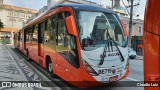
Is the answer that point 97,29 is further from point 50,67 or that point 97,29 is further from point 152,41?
point 50,67

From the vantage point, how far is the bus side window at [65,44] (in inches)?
241

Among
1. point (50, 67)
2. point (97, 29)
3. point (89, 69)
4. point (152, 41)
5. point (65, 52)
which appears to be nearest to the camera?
point (152, 41)

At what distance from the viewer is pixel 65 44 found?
6.75 meters

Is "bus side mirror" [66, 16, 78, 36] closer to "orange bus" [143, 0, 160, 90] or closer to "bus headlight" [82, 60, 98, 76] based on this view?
"bus headlight" [82, 60, 98, 76]

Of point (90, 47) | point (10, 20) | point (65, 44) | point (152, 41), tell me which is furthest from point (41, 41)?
point (10, 20)

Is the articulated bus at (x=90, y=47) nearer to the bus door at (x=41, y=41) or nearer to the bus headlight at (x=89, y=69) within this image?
the bus headlight at (x=89, y=69)

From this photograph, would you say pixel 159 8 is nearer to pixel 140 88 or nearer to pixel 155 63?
pixel 155 63

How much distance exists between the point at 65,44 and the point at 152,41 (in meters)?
3.63

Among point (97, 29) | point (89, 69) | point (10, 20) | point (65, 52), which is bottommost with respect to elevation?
point (89, 69)

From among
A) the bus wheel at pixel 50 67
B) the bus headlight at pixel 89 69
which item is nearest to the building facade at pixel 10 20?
the bus wheel at pixel 50 67

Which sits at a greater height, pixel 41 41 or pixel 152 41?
pixel 152 41

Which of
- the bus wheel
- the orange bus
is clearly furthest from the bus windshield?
the bus wheel

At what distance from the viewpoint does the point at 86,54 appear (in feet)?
19.3

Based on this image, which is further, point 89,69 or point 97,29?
point 97,29
